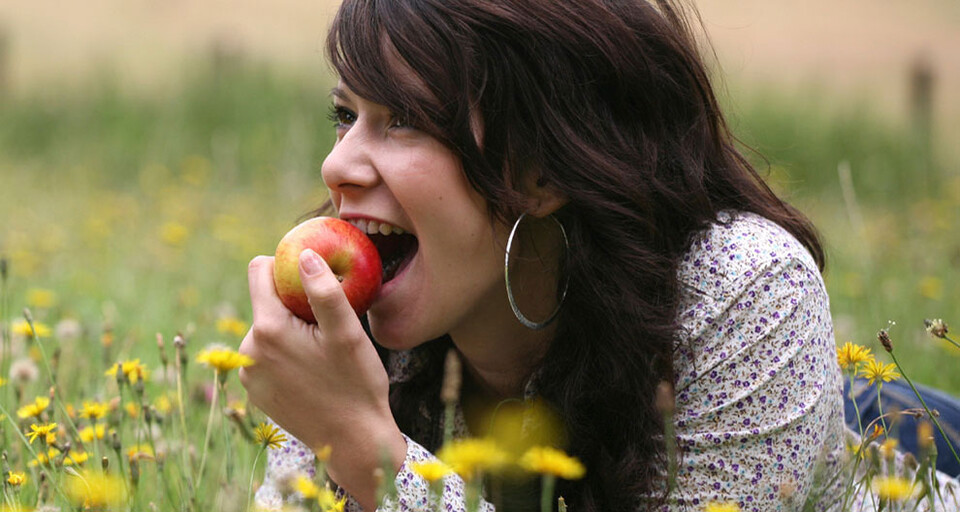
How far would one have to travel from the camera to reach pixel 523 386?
6.60 feet

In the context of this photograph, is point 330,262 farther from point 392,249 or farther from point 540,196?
point 540,196

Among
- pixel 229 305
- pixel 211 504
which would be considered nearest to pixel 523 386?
pixel 211 504

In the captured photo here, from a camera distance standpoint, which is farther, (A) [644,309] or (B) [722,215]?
(B) [722,215]

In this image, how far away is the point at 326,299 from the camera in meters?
1.60

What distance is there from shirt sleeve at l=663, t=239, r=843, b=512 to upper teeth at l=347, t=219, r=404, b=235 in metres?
0.51

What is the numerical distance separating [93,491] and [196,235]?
368cm

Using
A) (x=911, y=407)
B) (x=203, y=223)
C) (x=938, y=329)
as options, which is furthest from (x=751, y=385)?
(x=203, y=223)

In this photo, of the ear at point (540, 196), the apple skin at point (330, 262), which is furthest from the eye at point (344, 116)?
the ear at point (540, 196)

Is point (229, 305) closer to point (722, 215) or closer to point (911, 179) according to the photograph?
point (722, 215)

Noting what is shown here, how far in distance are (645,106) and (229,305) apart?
6.27 ft

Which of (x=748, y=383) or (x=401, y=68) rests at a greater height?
(x=401, y=68)

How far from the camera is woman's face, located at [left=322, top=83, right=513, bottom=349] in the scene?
5.68 feet

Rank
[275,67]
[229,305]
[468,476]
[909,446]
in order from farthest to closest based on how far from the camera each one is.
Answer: [275,67]
[229,305]
[909,446]
[468,476]

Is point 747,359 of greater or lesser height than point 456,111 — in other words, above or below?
below
